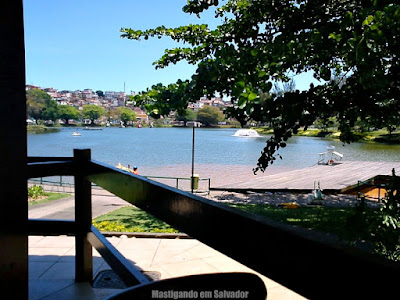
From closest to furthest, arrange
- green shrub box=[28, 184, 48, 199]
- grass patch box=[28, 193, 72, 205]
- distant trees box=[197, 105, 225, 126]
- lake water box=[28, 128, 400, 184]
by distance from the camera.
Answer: grass patch box=[28, 193, 72, 205] < green shrub box=[28, 184, 48, 199] < lake water box=[28, 128, 400, 184] < distant trees box=[197, 105, 225, 126]

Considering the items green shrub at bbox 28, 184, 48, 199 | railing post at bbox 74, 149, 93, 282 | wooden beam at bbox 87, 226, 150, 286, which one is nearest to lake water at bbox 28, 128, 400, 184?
green shrub at bbox 28, 184, 48, 199

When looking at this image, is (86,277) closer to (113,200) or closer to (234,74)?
(234,74)

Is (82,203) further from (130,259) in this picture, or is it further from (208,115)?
(208,115)

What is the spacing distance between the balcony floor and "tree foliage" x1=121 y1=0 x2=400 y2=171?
1.44 metres

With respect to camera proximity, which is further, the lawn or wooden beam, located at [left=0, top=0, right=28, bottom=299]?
the lawn

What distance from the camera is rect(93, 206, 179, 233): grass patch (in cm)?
739

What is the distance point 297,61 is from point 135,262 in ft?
10.9

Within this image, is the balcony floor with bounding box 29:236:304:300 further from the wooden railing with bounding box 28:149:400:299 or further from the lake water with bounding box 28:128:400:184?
the lake water with bounding box 28:128:400:184

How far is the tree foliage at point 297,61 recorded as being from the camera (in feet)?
9.44

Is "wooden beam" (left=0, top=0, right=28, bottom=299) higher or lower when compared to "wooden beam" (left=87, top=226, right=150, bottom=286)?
higher

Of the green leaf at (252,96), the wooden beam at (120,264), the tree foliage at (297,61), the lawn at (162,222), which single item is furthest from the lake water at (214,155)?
the wooden beam at (120,264)

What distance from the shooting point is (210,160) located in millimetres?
36531

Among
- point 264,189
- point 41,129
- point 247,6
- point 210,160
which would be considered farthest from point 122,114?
point 247,6

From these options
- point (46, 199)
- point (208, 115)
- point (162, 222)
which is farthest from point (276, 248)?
point (208, 115)
